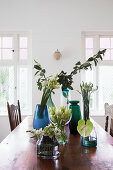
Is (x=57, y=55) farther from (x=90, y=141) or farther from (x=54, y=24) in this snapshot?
(x=90, y=141)

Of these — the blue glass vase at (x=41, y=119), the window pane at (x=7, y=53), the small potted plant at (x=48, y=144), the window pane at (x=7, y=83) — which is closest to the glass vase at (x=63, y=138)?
the small potted plant at (x=48, y=144)

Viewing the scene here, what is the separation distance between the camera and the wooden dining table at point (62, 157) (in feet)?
3.08

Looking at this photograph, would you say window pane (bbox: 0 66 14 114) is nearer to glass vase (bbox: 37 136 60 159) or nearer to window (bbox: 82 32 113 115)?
window (bbox: 82 32 113 115)

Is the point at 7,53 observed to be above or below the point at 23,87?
above

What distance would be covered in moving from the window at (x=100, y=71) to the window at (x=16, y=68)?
3.93ft

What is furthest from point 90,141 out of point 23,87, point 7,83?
point 7,83

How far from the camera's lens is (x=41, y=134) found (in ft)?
3.53

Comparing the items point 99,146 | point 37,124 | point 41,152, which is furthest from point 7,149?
point 99,146

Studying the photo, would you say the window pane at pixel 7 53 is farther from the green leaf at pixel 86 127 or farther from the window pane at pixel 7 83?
the green leaf at pixel 86 127

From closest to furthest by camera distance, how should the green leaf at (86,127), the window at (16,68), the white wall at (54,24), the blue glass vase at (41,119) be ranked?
the green leaf at (86,127)
the blue glass vase at (41,119)
the white wall at (54,24)
the window at (16,68)

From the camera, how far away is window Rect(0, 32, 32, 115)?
Result: 3965mm

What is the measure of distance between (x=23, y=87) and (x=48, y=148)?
Result: 3032 mm

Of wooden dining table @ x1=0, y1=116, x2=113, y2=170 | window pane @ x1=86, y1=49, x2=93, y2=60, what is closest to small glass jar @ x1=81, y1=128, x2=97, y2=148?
wooden dining table @ x1=0, y1=116, x2=113, y2=170

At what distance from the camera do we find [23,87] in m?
3.99
